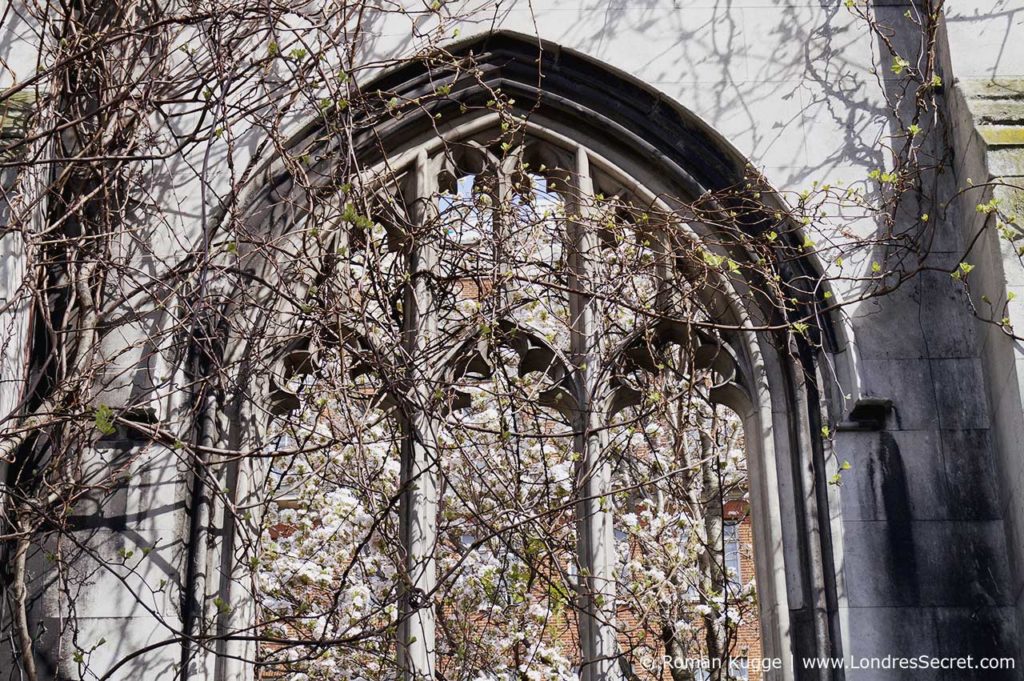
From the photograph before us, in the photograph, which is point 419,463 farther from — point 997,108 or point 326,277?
point 997,108

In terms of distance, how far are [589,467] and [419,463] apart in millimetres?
665

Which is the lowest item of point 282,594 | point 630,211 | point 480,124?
point 282,594

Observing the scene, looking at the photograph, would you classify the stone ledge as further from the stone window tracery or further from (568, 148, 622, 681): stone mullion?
(568, 148, 622, 681): stone mullion

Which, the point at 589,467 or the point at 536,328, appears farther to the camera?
the point at 536,328

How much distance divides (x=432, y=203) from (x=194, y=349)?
116 cm

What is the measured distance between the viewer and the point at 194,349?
5.31 metres

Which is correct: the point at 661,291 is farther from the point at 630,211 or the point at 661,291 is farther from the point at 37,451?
the point at 37,451

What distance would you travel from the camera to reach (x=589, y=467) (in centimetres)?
525

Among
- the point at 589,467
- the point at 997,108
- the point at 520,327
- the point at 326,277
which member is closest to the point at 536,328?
the point at 520,327

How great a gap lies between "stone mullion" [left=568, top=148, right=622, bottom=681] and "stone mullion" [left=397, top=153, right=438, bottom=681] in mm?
557

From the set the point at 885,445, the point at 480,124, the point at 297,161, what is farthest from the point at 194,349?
the point at 885,445

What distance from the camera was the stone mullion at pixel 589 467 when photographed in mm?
4957

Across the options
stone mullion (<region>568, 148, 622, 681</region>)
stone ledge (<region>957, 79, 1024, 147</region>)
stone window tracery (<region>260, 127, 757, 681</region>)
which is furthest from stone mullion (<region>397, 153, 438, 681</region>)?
stone ledge (<region>957, 79, 1024, 147</region>)

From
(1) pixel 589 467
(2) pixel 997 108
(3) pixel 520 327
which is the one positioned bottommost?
(1) pixel 589 467
